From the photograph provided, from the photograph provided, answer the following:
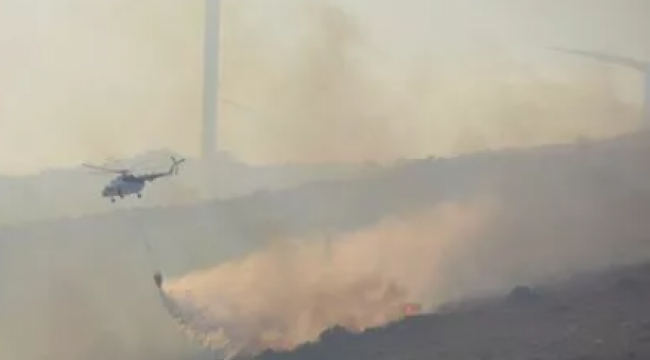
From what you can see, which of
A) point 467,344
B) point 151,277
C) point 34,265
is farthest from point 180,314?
point 467,344

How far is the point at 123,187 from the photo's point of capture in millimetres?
1182

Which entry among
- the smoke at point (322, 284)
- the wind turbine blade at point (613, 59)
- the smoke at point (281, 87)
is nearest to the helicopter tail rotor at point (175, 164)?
the smoke at point (281, 87)

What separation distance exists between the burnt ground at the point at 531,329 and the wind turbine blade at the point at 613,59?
29 centimetres

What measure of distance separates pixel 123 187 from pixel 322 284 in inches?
10.8

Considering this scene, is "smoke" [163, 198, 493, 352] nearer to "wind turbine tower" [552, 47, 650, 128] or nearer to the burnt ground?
the burnt ground

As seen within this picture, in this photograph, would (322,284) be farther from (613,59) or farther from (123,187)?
(613,59)

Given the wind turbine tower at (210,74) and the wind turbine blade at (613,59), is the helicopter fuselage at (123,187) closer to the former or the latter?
the wind turbine tower at (210,74)

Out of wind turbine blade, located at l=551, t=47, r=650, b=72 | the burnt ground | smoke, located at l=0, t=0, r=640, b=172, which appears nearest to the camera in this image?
smoke, located at l=0, t=0, r=640, b=172

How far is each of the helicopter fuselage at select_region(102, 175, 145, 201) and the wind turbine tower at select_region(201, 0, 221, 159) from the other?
0.28 feet

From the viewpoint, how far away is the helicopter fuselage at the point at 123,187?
1175 millimetres

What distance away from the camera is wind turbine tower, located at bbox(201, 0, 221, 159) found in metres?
1.22

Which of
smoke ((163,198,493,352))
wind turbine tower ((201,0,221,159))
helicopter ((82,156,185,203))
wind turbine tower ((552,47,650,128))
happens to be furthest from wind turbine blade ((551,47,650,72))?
helicopter ((82,156,185,203))

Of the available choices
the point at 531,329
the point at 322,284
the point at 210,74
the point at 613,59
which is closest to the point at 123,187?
the point at 210,74

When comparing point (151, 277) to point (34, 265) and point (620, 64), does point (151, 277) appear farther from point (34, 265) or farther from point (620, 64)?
point (620, 64)
